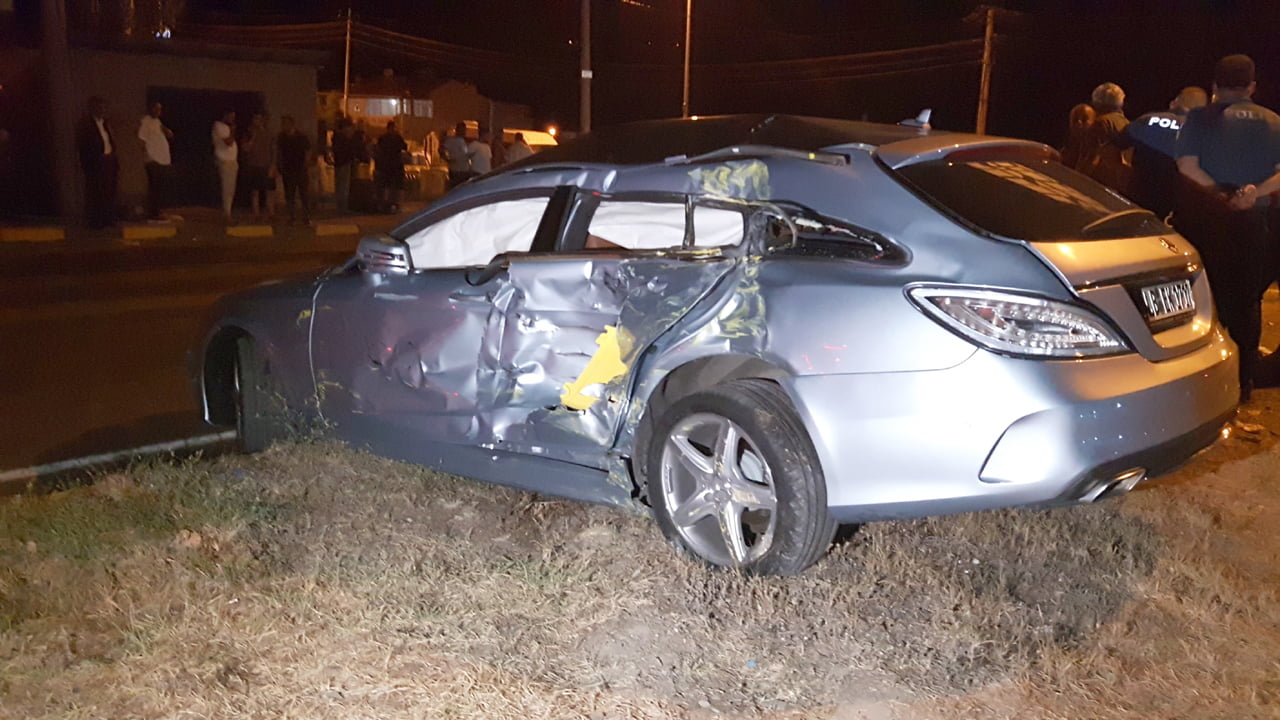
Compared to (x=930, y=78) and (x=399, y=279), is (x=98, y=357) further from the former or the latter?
(x=930, y=78)

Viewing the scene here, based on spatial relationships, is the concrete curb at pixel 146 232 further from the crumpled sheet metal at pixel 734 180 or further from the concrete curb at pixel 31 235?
the crumpled sheet metal at pixel 734 180

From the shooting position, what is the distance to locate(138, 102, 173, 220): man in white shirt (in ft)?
54.2

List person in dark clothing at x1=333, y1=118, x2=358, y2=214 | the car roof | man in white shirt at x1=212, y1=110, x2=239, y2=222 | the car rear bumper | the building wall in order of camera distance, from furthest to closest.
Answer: person in dark clothing at x1=333, y1=118, x2=358, y2=214
the building wall
man in white shirt at x1=212, y1=110, x2=239, y2=222
the car roof
the car rear bumper

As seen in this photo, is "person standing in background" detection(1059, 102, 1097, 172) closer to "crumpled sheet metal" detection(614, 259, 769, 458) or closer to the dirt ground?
the dirt ground

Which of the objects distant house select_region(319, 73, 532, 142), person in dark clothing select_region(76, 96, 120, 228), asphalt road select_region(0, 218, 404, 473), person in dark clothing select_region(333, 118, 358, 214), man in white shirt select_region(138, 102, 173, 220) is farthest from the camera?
distant house select_region(319, 73, 532, 142)

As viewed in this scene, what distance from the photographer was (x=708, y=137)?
426cm

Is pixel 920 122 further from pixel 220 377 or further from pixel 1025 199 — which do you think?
pixel 220 377

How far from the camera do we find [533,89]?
2616 inches

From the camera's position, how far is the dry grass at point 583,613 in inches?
119

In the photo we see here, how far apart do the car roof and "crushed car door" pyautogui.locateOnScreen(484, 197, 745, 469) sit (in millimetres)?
212

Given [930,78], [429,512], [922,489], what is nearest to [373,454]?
[429,512]

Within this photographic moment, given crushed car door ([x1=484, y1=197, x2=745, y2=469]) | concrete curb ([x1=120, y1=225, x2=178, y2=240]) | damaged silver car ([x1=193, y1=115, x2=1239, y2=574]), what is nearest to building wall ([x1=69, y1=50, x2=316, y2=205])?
concrete curb ([x1=120, y1=225, x2=178, y2=240])

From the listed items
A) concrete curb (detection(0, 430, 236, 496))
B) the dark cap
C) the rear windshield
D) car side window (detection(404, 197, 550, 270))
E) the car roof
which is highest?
the dark cap

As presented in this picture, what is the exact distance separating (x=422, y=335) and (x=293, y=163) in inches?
597
